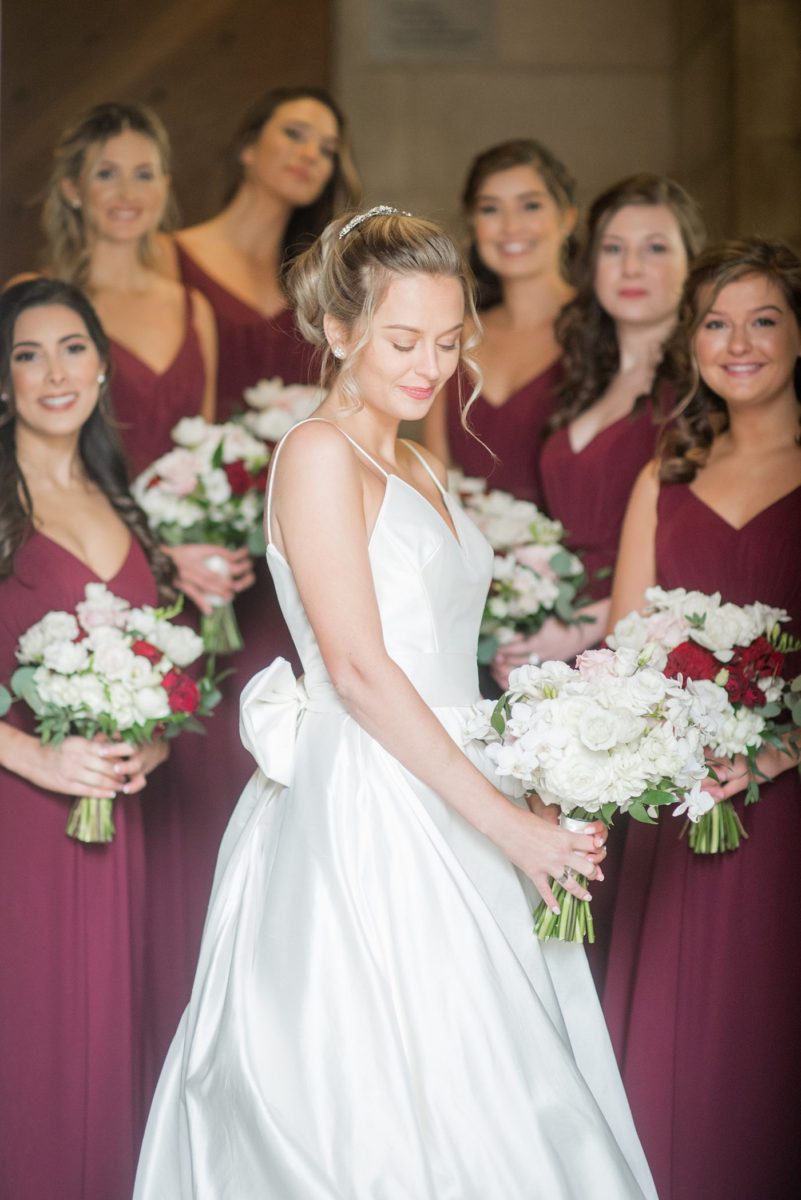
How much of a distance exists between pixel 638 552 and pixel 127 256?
2.40 meters

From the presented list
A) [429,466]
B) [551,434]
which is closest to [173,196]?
[551,434]

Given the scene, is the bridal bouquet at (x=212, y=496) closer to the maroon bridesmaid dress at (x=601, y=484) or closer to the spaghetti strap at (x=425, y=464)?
the maroon bridesmaid dress at (x=601, y=484)

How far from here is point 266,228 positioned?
611 cm

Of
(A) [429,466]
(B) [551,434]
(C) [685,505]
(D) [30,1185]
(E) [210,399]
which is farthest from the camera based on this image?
(E) [210,399]

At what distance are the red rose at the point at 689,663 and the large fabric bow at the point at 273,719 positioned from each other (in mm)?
948

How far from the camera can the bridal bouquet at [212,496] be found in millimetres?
4957

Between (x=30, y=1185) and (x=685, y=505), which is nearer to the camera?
(x=30, y=1185)

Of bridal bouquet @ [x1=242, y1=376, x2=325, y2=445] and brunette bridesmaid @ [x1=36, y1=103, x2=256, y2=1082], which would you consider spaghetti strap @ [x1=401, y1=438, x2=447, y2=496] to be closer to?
brunette bridesmaid @ [x1=36, y1=103, x2=256, y2=1082]

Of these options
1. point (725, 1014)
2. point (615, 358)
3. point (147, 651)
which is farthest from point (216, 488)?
point (725, 1014)

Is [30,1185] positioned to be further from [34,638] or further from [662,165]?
[662,165]

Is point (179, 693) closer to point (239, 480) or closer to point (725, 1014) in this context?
point (239, 480)

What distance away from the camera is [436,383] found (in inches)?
127

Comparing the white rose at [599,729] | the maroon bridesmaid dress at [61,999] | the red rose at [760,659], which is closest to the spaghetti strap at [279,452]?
the white rose at [599,729]

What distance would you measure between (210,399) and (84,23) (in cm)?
187
